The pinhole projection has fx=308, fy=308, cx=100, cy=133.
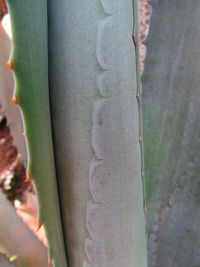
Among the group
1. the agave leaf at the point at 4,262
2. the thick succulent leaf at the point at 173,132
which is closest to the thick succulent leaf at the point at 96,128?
the agave leaf at the point at 4,262

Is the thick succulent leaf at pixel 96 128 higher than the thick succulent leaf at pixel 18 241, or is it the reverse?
the thick succulent leaf at pixel 96 128

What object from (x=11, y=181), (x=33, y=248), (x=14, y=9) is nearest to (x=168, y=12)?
(x=14, y=9)

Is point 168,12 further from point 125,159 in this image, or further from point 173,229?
point 173,229

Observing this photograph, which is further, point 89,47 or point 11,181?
point 11,181

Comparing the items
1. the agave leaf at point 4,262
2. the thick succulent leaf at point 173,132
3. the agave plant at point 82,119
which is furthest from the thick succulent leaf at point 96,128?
the thick succulent leaf at point 173,132

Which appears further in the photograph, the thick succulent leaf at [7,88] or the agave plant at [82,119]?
the thick succulent leaf at [7,88]

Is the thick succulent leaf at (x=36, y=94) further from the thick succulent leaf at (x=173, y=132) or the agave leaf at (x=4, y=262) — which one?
the thick succulent leaf at (x=173, y=132)

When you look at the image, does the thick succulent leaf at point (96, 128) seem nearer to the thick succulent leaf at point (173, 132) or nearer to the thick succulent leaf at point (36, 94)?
the thick succulent leaf at point (36, 94)

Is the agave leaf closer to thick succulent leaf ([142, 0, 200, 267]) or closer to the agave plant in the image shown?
the agave plant

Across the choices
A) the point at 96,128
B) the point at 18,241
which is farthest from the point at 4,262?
the point at 96,128
